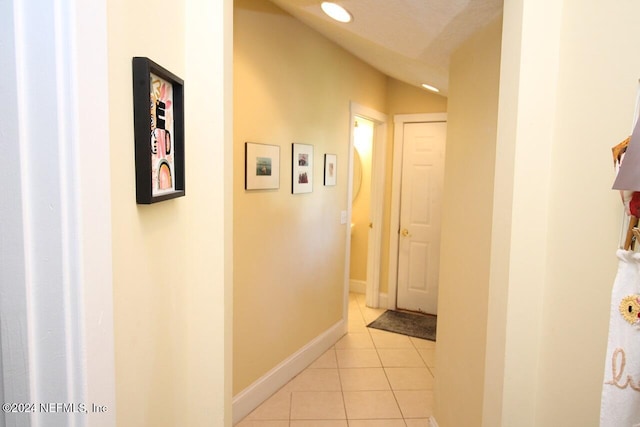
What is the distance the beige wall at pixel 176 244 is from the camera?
29.8 inches

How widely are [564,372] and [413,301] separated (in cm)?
354

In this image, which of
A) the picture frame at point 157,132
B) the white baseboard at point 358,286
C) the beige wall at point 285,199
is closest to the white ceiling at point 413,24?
the beige wall at point 285,199

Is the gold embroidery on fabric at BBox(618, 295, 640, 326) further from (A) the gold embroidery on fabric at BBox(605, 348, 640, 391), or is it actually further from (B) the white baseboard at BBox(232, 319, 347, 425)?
(B) the white baseboard at BBox(232, 319, 347, 425)

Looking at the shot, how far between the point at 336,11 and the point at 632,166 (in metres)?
1.73

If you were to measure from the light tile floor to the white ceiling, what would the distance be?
7.25 ft

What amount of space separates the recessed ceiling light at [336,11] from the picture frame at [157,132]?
1300mm

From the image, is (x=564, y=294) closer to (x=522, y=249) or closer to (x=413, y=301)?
(x=522, y=249)

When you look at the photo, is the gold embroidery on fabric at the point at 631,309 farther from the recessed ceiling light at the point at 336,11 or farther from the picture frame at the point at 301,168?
the picture frame at the point at 301,168

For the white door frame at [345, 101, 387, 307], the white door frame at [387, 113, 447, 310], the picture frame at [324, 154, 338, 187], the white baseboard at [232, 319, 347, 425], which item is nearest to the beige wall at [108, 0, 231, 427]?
the white baseboard at [232, 319, 347, 425]

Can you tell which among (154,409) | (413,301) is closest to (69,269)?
(154,409)

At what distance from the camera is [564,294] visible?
3.29 feet

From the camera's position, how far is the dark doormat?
389 centimetres

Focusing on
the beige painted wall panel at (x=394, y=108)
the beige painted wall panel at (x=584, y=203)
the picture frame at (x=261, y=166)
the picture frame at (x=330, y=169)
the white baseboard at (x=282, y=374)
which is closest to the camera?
the beige painted wall panel at (x=584, y=203)

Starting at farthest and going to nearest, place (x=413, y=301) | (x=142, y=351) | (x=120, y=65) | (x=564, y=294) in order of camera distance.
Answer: (x=413, y=301) → (x=564, y=294) → (x=142, y=351) → (x=120, y=65)
